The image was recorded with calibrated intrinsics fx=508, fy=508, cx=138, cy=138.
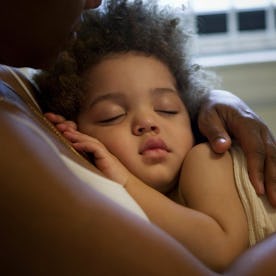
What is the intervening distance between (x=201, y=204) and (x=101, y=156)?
0.71ft

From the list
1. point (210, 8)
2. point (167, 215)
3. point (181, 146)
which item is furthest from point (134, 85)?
point (210, 8)

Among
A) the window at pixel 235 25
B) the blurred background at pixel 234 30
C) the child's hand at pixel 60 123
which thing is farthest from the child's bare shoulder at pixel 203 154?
the window at pixel 235 25

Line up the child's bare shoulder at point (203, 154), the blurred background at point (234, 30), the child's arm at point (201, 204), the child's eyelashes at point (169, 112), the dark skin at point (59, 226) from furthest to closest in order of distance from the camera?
the blurred background at point (234, 30) → the child's eyelashes at point (169, 112) → the child's bare shoulder at point (203, 154) → the child's arm at point (201, 204) → the dark skin at point (59, 226)

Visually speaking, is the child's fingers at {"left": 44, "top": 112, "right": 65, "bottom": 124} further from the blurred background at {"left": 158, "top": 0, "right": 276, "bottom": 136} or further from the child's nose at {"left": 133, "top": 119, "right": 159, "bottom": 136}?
the blurred background at {"left": 158, "top": 0, "right": 276, "bottom": 136}

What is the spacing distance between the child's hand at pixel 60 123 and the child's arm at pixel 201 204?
0.15 ft

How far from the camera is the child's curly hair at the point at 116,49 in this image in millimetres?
1192

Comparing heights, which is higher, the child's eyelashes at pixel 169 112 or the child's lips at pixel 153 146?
the child's eyelashes at pixel 169 112

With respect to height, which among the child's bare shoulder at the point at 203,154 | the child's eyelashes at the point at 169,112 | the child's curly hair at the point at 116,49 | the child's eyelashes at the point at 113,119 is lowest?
the child's bare shoulder at the point at 203,154

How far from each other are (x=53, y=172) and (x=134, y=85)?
506mm

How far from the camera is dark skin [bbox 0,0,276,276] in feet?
2.02

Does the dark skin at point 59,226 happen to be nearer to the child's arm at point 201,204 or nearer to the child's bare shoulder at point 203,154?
the child's arm at point 201,204

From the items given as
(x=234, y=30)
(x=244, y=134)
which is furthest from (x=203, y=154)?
(x=234, y=30)

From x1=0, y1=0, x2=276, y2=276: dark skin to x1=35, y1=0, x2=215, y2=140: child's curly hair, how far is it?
1.51 feet

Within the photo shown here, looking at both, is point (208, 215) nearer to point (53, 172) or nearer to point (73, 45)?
point (53, 172)
